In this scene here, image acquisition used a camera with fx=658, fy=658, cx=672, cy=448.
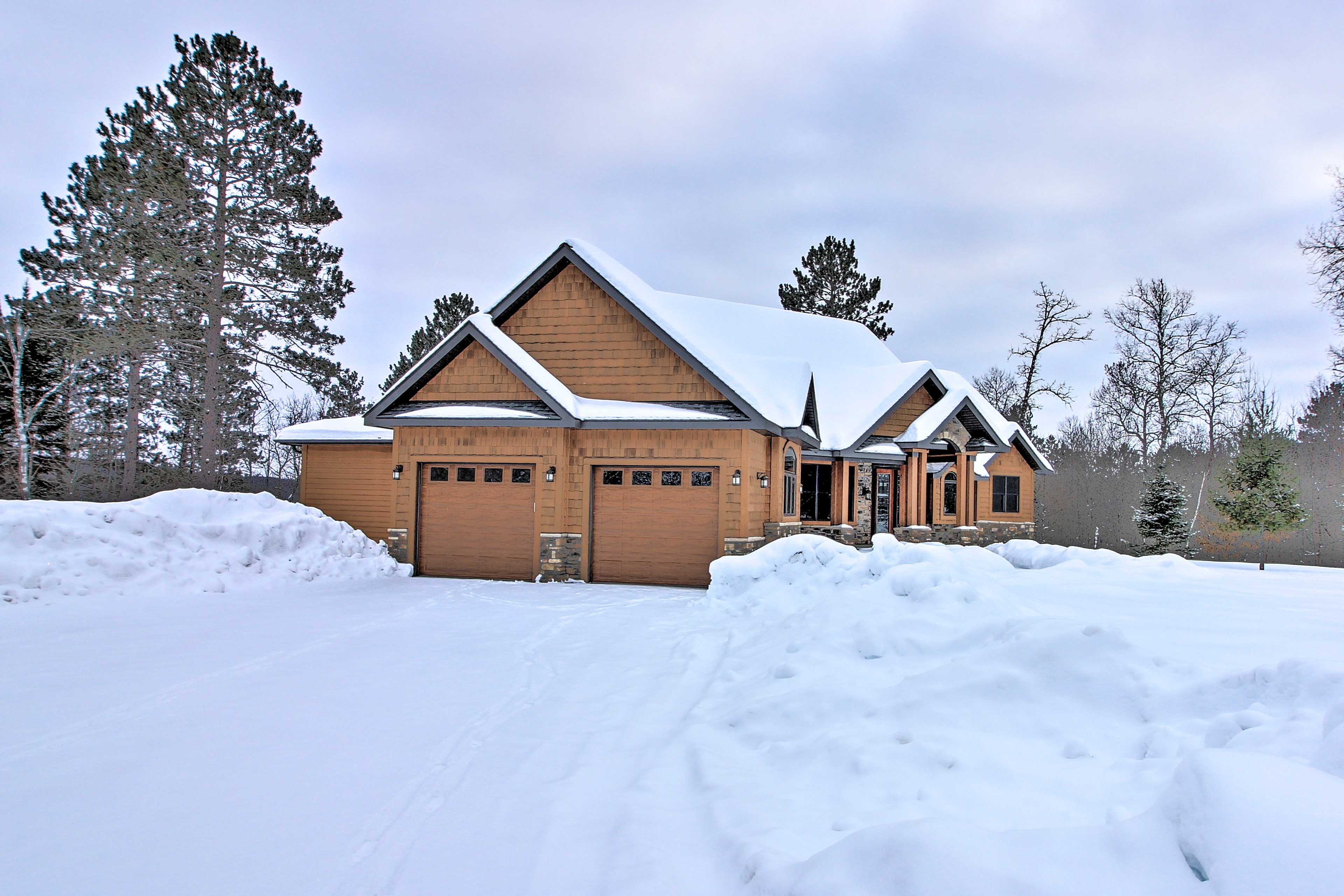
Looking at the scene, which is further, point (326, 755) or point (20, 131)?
point (20, 131)

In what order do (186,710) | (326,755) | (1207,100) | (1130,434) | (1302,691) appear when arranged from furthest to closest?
(1130,434), (1207,100), (186,710), (326,755), (1302,691)

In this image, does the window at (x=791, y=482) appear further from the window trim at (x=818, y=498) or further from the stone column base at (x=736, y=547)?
the stone column base at (x=736, y=547)

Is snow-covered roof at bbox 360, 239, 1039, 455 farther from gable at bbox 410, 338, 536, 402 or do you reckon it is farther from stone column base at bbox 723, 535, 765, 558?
stone column base at bbox 723, 535, 765, 558

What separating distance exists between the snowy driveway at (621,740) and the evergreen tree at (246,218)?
51.0 ft

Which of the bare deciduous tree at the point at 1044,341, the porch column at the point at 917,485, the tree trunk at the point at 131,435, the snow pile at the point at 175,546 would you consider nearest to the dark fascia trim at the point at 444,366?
the snow pile at the point at 175,546

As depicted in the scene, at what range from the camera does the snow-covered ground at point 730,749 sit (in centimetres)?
230

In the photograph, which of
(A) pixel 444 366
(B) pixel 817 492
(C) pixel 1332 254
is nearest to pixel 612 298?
(A) pixel 444 366

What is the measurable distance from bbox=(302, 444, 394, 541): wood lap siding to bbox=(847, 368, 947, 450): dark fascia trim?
12.2 metres

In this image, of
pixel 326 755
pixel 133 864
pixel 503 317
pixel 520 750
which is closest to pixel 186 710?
pixel 326 755

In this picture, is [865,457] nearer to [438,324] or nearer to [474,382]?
[474,382]

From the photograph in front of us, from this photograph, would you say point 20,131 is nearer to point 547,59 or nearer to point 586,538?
point 547,59

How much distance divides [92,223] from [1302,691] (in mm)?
26979

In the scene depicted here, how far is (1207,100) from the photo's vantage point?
563 inches

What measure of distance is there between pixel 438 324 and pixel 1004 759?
2991 cm
